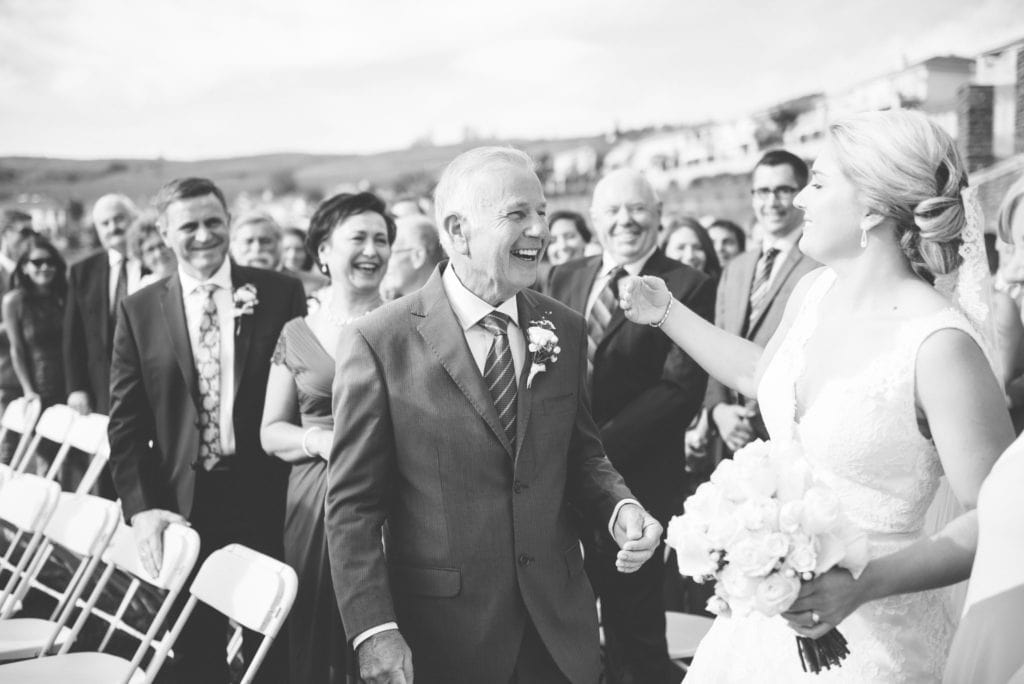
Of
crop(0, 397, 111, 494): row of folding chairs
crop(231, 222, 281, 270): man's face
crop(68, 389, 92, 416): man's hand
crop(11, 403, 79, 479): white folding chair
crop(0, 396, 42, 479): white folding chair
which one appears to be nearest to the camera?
crop(0, 397, 111, 494): row of folding chairs

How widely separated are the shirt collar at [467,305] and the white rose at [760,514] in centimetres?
106

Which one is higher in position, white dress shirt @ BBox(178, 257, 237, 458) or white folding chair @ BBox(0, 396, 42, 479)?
white dress shirt @ BBox(178, 257, 237, 458)

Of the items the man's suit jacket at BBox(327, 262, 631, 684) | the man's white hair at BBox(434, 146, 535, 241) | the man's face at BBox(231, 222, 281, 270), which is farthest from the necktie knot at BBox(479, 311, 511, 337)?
the man's face at BBox(231, 222, 281, 270)

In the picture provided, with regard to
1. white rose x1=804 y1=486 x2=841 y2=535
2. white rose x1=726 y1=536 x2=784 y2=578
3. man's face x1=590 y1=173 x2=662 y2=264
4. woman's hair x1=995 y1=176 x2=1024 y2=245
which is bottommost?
white rose x1=726 y1=536 x2=784 y2=578

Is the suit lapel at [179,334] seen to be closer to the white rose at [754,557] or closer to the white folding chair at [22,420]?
the white folding chair at [22,420]

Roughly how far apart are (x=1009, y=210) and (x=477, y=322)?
98.3 inches

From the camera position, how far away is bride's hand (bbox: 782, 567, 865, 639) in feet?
Answer: 5.55

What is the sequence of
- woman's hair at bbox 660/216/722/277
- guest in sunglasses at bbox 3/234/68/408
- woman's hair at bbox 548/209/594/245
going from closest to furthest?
1. woman's hair at bbox 660/216/722/277
2. guest in sunglasses at bbox 3/234/68/408
3. woman's hair at bbox 548/209/594/245

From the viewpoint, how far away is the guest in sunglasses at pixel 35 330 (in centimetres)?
661

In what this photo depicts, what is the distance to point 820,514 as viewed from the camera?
1.65 meters

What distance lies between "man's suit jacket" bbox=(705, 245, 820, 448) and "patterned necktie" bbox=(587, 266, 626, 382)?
702mm

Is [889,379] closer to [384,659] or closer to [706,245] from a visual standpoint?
[384,659]

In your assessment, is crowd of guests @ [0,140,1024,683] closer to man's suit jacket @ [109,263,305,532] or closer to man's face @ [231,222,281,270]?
man's suit jacket @ [109,263,305,532]

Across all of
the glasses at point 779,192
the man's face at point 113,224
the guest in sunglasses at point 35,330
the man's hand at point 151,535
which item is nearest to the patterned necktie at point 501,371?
the man's hand at point 151,535
